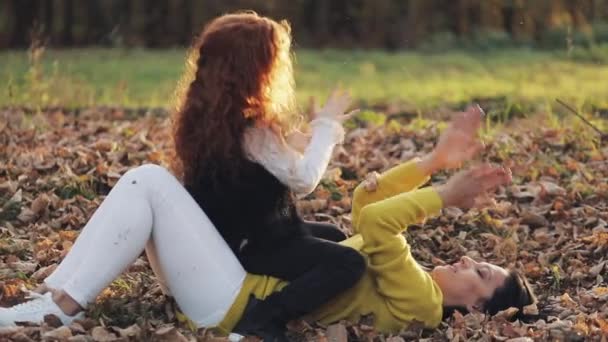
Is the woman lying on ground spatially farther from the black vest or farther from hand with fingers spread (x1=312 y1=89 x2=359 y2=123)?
hand with fingers spread (x1=312 y1=89 x2=359 y2=123)

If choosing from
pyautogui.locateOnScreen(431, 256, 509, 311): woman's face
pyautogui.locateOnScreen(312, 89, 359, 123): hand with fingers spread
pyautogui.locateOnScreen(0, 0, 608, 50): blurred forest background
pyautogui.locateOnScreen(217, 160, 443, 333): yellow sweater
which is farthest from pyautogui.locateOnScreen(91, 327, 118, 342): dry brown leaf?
pyautogui.locateOnScreen(0, 0, 608, 50): blurred forest background

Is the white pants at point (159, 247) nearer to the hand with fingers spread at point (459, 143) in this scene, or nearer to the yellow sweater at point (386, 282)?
the yellow sweater at point (386, 282)

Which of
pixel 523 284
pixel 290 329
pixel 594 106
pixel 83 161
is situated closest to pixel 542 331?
pixel 523 284

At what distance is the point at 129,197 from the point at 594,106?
226 inches

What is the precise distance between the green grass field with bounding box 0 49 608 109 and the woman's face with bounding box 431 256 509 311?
4.90m

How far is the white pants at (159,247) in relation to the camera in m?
4.73

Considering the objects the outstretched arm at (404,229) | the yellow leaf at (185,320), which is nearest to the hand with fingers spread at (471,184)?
the outstretched arm at (404,229)

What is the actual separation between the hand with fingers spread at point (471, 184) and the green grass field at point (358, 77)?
5078 mm

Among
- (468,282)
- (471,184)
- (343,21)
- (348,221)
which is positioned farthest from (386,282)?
(343,21)

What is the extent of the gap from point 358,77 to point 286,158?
8738mm

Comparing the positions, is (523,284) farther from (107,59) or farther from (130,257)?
(107,59)

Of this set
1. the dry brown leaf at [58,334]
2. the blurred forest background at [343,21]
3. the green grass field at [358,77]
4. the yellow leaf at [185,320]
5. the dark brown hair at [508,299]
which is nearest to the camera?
the dry brown leaf at [58,334]

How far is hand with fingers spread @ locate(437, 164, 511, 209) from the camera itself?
4758 mm

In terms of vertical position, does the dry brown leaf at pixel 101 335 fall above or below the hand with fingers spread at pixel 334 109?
below
